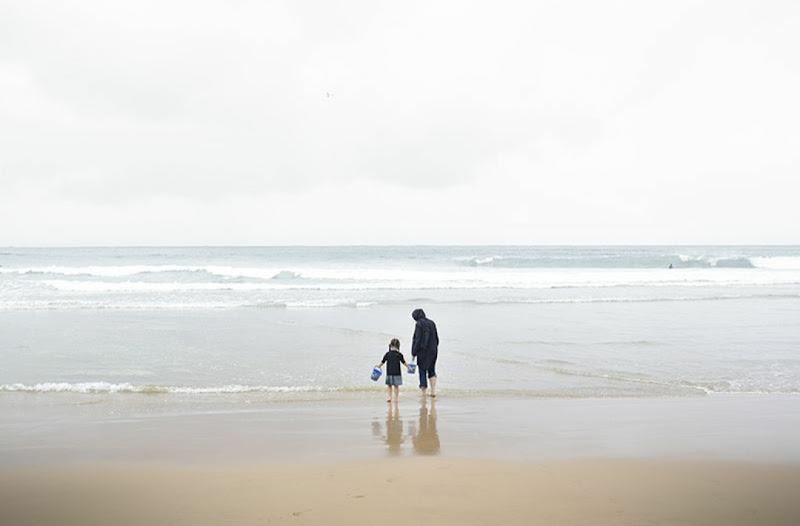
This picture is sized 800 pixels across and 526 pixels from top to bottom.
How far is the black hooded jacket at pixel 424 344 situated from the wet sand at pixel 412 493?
336 centimetres

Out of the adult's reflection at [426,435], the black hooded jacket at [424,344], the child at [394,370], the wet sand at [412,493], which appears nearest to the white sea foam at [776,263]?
the black hooded jacket at [424,344]

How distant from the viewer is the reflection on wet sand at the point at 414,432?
7.18 m

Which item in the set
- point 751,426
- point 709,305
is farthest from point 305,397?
point 709,305

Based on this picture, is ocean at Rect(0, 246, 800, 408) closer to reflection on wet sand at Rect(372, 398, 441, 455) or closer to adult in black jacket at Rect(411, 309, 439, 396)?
adult in black jacket at Rect(411, 309, 439, 396)

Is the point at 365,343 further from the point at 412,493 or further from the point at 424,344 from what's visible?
the point at 412,493

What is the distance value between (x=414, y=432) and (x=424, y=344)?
2.29 m

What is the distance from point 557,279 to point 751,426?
29692 mm

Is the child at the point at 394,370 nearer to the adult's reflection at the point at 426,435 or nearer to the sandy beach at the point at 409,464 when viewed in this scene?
the sandy beach at the point at 409,464

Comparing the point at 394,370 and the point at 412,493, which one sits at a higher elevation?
the point at 394,370

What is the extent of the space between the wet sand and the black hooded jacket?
336cm

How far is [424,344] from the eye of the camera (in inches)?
396

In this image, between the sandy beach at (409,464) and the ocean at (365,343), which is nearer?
the sandy beach at (409,464)

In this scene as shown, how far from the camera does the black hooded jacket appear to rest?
1003 centimetres

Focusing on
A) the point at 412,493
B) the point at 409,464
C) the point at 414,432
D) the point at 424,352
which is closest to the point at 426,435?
the point at 414,432
